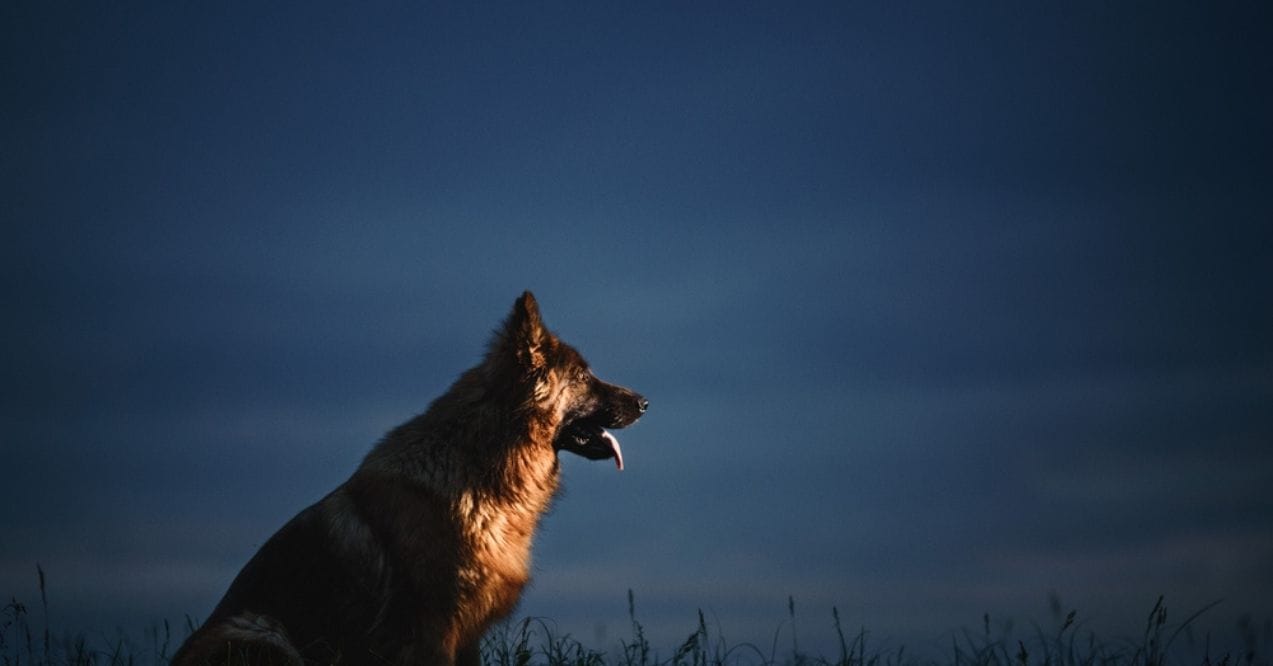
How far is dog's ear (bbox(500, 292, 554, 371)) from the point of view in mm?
7918

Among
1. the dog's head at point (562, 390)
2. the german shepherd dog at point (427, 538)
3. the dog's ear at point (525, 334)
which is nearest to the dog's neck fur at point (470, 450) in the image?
the german shepherd dog at point (427, 538)

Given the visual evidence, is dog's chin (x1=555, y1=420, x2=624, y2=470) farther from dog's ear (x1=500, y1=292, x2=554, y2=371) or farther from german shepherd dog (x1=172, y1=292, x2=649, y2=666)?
dog's ear (x1=500, y1=292, x2=554, y2=371)

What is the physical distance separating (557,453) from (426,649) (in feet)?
6.47

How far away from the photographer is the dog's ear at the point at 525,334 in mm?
7918

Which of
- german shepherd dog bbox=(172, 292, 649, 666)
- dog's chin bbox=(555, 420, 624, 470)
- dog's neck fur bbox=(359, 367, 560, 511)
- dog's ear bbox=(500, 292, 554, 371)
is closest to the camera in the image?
german shepherd dog bbox=(172, 292, 649, 666)

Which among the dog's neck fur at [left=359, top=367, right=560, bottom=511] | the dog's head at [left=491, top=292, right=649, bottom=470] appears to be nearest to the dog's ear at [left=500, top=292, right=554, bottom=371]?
the dog's head at [left=491, top=292, right=649, bottom=470]

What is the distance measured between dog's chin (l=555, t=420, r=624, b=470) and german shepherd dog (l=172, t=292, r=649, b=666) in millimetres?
34

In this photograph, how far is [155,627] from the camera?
8172mm

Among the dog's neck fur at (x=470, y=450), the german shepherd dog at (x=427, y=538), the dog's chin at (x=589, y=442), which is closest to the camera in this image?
the german shepherd dog at (x=427, y=538)

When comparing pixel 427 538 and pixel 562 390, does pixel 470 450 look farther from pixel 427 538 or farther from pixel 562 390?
pixel 562 390

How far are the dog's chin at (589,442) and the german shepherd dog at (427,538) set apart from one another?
0.11ft

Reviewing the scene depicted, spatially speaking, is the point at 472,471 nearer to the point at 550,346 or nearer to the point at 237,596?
the point at 550,346

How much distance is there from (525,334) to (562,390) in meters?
0.63

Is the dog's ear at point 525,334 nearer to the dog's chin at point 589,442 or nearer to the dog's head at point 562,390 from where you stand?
the dog's head at point 562,390
